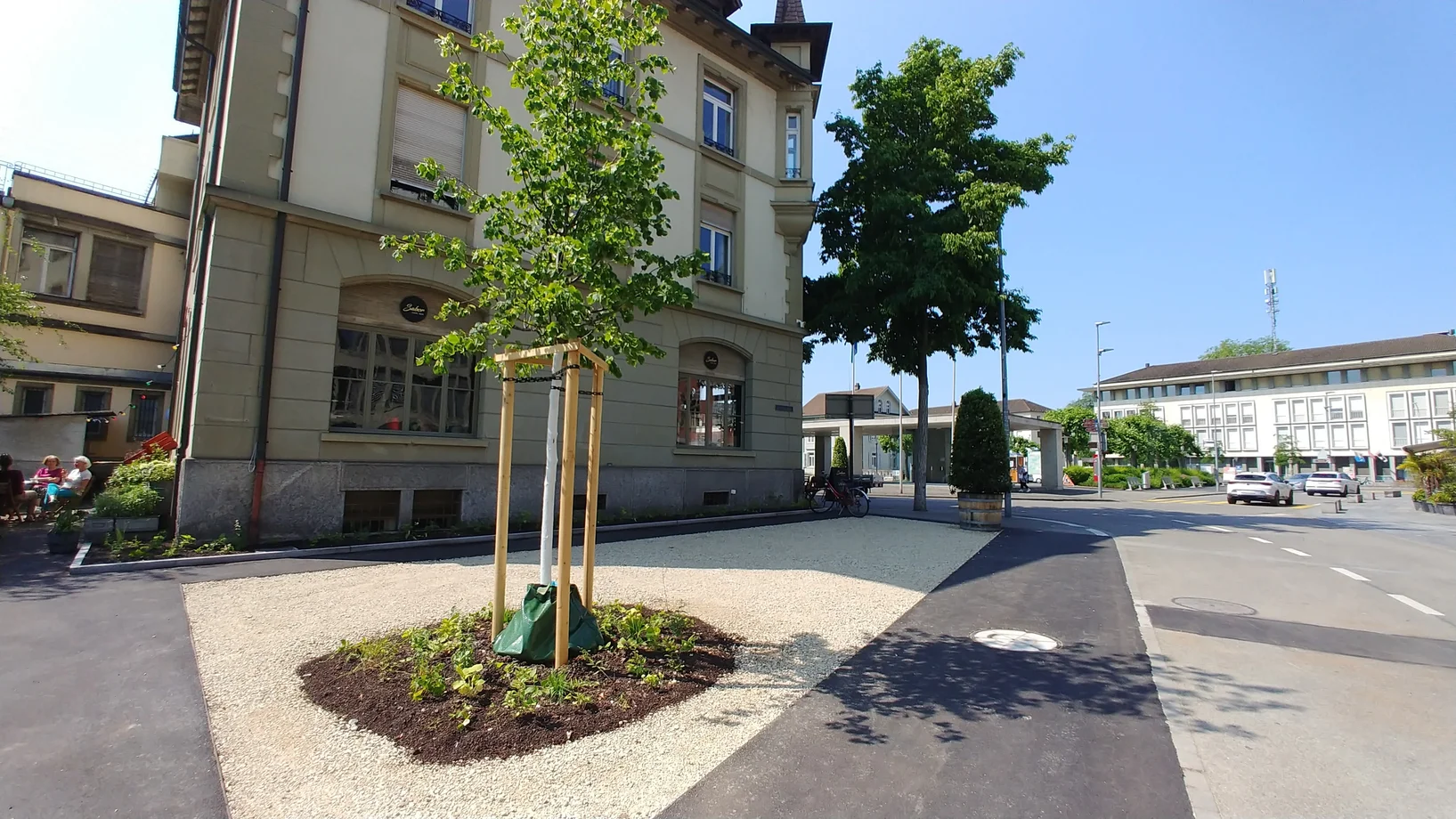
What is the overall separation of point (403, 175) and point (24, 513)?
9311mm

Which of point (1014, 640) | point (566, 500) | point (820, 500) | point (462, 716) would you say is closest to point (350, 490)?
point (566, 500)

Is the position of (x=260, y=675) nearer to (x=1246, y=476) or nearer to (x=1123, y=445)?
(x=1246, y=476)

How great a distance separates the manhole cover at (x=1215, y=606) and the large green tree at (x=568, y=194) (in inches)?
257

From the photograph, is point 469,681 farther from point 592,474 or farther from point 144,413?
point 144,413

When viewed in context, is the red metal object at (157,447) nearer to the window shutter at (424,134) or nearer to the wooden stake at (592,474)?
the window shutter at (424,134)

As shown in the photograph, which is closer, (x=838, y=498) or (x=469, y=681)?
(x=469, y=681)

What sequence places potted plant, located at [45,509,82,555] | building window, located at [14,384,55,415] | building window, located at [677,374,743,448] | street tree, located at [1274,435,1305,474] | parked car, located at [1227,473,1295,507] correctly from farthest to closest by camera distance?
street tree, located at [1274,435,1305,474] → parked car, located at [1227,473,1295,507] → building window, located at [14,384,55,415] → building window, located at [677,374,743,448] → potted plant, located at [45,509,82,555]

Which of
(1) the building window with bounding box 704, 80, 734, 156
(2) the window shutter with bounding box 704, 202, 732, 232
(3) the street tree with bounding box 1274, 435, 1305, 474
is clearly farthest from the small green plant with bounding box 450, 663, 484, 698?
(3) the street tree with bounding box 1274, 435, 1305, 474

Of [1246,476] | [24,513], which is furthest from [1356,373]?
[24,513]

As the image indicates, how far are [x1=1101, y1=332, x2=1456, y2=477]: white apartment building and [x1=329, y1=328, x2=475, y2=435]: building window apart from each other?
3378 inches

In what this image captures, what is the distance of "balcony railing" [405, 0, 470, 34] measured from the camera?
1166cm

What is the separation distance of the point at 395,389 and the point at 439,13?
686 centimetres

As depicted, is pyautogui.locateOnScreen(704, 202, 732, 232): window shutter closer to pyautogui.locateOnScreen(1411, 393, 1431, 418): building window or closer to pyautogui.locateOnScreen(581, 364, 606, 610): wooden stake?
pyautogui.locateOnScreen(581, 364, 606, 610): wooden stake

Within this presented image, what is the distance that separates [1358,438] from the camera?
246ft
